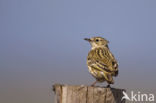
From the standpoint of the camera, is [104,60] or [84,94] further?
[104,60]

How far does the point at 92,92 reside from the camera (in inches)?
216

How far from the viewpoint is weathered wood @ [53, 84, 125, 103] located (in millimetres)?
5461

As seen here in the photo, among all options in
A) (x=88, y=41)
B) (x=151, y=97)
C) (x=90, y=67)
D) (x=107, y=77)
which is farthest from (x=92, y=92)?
(x=88, y=41)

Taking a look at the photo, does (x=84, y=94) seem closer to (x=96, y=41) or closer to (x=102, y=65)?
(x=102, y=65)

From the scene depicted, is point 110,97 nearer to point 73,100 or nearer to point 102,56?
point 73,100

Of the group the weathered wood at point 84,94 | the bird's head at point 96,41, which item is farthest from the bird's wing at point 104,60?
the weathered wood at point 84,94

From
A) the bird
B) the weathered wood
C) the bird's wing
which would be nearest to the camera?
the weathered wood

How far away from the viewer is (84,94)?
548cm

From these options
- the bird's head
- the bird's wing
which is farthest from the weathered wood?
the bird's head

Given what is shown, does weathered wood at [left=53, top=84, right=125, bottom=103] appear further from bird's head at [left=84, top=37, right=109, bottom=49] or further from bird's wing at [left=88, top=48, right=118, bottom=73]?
bird's head at [left=84, top=37, right=109, bottom=49]

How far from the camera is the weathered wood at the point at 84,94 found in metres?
5.46

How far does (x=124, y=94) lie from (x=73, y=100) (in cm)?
107

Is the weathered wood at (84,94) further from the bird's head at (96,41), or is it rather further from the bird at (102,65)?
the bird's head at (96,41)

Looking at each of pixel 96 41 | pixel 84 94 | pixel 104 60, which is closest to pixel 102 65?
pixel 104 60
